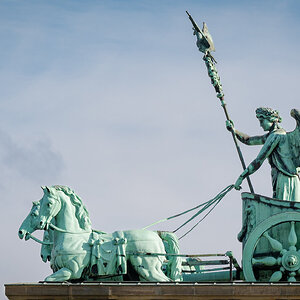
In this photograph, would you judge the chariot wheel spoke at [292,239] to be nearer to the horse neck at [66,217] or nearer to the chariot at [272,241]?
the chariot at [272,241]

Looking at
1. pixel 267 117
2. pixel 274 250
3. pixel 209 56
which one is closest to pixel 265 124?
pixel 267 117

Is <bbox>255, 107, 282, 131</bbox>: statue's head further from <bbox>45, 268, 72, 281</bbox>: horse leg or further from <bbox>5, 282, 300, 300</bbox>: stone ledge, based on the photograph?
<bbox>45, 268, 72, 281</bbox>: horse leg

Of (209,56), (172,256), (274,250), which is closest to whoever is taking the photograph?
(274,250)

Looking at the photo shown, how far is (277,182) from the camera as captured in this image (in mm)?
29969

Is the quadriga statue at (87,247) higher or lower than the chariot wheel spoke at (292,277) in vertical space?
higher

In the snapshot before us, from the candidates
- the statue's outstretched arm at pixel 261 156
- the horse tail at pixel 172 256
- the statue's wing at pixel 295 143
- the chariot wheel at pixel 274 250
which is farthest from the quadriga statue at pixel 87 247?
the statue's wing at pixel 295 143

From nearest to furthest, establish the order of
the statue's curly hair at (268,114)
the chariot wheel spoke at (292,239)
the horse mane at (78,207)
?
1. the chariot wheel spoke at (292,239)
2. the horse mane at (78,207)
3. the statue's curly hair at (268,114)

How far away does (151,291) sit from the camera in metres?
28.1

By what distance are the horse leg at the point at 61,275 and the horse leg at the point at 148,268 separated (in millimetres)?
1487

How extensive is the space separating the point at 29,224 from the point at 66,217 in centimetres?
87

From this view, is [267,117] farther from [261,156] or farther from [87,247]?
[87,247]

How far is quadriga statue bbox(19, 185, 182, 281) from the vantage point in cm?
2905

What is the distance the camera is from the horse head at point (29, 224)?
96.5ft

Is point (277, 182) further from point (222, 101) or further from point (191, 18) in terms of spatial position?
point (191, 18)
